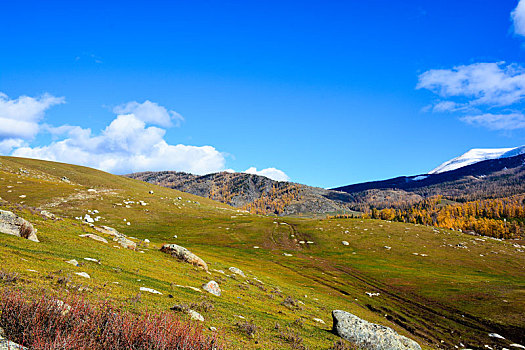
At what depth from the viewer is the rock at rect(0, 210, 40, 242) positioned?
80.7ft

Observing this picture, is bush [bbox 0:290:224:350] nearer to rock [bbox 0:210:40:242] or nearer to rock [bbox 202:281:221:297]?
rock [bbox 202:281:221:297]

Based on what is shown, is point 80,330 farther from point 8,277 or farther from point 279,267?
point 279,267

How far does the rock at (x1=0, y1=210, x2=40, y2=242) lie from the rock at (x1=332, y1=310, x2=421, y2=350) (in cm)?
2881

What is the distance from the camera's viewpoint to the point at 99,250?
2934cm

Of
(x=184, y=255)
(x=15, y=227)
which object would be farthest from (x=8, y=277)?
(x=184, y=255)

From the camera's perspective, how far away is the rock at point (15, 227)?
24594mm

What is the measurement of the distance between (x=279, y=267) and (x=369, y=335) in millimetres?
57579

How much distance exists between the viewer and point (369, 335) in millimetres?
20766

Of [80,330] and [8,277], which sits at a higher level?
[80,330]

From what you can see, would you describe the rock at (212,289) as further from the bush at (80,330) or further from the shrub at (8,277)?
the bush at (80,330)

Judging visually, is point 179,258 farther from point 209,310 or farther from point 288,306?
point 209,310

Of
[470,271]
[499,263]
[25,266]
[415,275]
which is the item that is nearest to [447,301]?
[415,275]

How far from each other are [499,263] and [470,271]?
25.8m

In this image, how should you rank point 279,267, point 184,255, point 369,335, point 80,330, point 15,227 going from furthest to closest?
point 279,267 < point 184,255 < point 15,227 < point 369,335 < point 80,330
